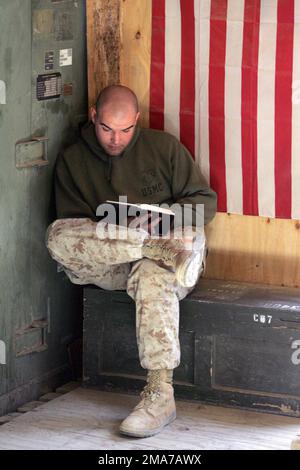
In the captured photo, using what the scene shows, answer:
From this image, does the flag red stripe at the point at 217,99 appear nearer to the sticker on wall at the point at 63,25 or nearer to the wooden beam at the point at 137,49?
the wooden beam at the point at 137,49

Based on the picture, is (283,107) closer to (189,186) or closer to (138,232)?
(189,186)

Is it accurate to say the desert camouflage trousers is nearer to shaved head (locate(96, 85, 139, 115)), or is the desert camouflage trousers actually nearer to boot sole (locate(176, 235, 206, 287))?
boot sole (locate(176, 235, 206, 287))

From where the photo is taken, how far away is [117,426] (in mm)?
4445

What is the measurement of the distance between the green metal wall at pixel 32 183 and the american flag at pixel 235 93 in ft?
1.36

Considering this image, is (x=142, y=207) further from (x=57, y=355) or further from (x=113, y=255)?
(x=57, y=355)

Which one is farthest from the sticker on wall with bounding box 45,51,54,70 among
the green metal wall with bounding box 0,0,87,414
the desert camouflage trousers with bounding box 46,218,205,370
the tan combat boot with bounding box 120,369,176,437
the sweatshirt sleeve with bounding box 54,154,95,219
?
the tan combat boot with bounding box 120,369,176,437

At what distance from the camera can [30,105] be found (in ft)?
15.3

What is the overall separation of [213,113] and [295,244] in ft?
2.34

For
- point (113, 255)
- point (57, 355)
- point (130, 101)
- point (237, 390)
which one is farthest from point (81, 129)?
point (237, 390)

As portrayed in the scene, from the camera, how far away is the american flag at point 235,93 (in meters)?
4.76

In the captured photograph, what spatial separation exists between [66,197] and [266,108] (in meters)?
0.99

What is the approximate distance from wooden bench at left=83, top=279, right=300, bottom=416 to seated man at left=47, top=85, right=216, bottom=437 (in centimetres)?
13

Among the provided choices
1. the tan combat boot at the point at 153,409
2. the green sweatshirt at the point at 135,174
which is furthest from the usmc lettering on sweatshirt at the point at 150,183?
the tan combat boot at the point at 153,409

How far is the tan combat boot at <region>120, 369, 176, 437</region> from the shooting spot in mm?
4332
